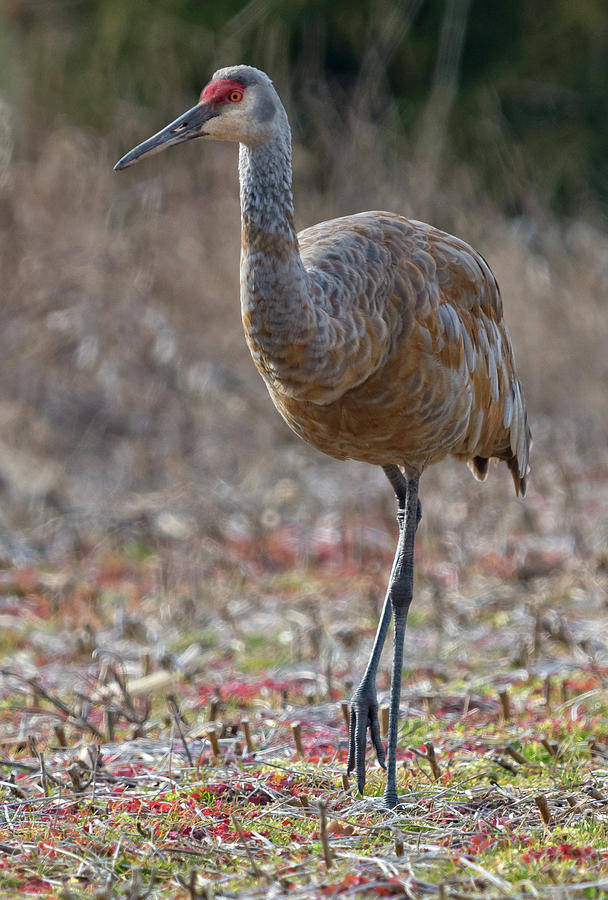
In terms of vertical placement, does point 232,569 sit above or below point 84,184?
below

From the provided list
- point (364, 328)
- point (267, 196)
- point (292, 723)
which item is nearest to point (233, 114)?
point (267, 196)

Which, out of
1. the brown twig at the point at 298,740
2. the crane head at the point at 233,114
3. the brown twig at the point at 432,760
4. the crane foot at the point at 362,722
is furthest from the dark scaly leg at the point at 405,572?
the crane head at the point at 233,114

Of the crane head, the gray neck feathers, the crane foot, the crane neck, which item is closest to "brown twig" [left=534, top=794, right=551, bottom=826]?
the crane foot

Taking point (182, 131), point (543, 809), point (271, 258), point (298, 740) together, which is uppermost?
point (182, 131)

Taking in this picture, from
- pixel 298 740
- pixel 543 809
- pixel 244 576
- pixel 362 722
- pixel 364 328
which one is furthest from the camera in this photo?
pixel 244 576

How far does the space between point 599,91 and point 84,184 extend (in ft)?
26.1

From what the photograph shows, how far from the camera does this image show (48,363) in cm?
948

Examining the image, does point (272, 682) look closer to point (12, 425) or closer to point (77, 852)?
point (77, 852)

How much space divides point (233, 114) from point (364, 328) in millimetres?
807

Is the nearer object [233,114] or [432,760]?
[233,114]

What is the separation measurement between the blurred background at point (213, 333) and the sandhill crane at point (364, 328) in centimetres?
299

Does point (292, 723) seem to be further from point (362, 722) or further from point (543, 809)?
point (543, 809)

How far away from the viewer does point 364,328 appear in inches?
159

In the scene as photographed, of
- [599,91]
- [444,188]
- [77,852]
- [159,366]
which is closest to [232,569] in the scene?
[159,366]
